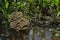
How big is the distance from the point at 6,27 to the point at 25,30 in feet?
1.06

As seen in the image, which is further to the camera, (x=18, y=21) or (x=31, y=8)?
(x=31, y=8)

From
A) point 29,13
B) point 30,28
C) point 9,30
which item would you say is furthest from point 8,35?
point 29,13

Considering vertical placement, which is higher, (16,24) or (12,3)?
(12,3)

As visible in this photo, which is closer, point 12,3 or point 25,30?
point 25,30

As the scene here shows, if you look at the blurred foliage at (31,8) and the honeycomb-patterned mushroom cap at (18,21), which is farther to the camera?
the blurred foliage at (31,8)

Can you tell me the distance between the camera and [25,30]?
3.11 metres

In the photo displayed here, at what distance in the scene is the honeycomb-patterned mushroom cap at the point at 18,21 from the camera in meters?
3.07

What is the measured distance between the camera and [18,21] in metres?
3.10

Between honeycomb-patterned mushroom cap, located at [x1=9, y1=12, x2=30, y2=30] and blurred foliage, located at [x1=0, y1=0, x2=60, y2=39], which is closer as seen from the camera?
honeycomb-patterned mushroom cap, located at [x1=9, y1=12, x2=30, y2=30]

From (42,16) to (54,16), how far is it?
20cm

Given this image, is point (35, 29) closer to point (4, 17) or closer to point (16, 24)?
point (16, 24)

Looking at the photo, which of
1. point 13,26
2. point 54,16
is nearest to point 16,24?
point 13,26

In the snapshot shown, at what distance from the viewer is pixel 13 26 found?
3.08 meters

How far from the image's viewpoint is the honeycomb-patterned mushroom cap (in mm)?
3074
